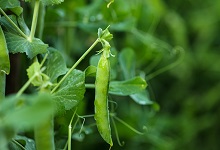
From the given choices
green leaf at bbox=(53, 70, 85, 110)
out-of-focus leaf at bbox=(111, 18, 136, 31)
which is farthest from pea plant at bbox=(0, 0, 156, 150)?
out-of-focus leaf at bbox=(111, 18, 136, 31)

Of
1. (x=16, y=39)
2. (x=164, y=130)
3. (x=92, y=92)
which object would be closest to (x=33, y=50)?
(x=16, y=39)

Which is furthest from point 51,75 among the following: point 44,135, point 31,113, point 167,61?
point 167,61

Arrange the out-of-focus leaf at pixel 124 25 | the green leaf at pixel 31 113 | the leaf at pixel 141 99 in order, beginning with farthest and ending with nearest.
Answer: the out-of-focus leaf at pixel 124 25
the leaf at pixel 141 99
the green leaf at pixel 31 113

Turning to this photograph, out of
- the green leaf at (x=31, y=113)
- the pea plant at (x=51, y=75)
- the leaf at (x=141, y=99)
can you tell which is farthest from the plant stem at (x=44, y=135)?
the leaf at (x=141, y=99)

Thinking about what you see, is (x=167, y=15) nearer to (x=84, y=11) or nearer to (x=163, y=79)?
(x=163, y=79)

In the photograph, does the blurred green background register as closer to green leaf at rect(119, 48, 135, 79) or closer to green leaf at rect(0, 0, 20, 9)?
green leaf at rect(119, 48, 135, 79)

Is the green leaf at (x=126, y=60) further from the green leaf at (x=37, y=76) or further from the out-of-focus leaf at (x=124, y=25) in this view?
the green leaf at (x=37, y=76)

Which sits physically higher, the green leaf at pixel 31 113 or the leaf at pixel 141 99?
the green leaf at pixel 31 113
